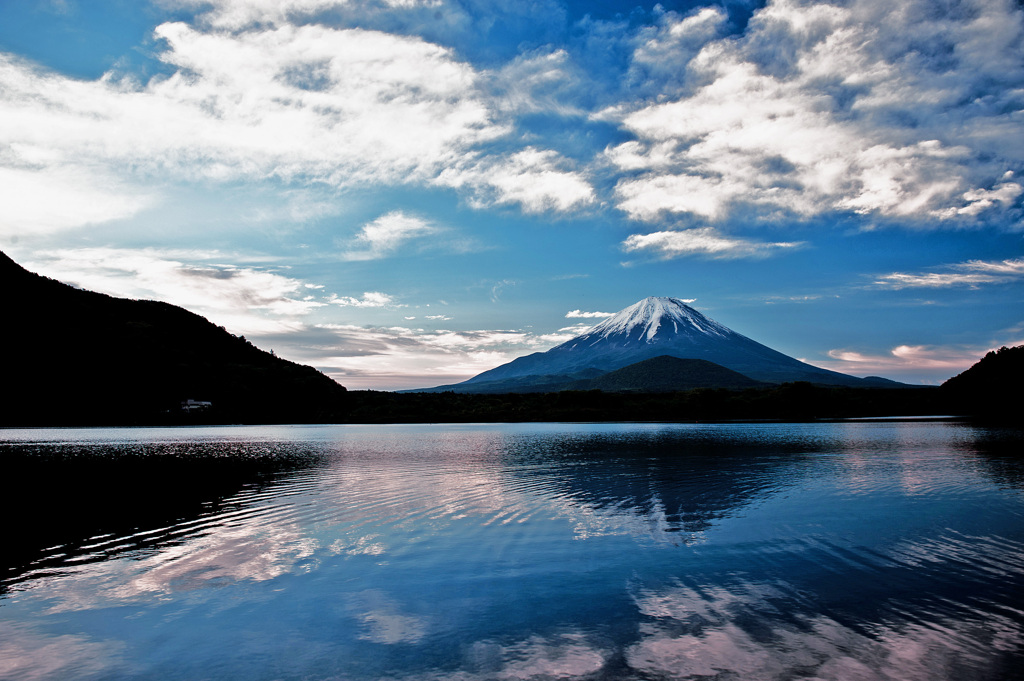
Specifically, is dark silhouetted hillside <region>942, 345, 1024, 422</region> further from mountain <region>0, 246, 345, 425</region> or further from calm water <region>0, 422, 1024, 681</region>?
mountain <region>0, 246, 345, 425</region>

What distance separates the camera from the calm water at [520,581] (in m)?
9.68

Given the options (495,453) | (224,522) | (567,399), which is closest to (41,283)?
(567,399)

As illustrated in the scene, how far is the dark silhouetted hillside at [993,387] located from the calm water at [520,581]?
133 m

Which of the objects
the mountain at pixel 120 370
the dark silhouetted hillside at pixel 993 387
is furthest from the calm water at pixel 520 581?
the dark silhouetted hillside at pixel 993 387

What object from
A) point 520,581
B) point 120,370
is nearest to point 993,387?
point 520,581

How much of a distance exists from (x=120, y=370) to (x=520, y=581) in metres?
167

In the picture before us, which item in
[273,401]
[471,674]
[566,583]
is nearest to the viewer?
[471,674]

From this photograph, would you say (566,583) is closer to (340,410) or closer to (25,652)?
(25,652)

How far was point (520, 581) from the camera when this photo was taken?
14125mm

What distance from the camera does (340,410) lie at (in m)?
174

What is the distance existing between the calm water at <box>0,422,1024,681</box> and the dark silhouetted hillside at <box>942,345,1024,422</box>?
133 metres

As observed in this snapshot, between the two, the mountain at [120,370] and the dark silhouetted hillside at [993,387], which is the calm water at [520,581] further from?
the dark silhouetted hillside at [993,387]

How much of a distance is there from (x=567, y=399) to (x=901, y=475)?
139m

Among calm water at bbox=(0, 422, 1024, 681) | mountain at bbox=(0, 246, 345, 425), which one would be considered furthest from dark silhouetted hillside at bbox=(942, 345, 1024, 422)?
mountain at bbox=(0, 246, 345, 425)
